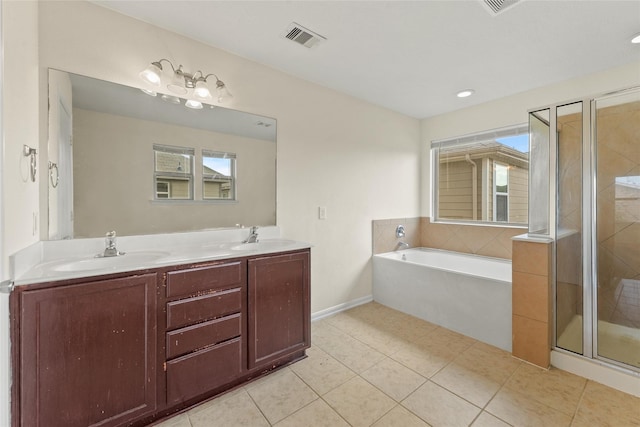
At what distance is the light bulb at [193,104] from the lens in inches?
79.8

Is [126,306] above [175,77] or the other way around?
the other way around

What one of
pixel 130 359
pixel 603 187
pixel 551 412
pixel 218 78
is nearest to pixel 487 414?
pixel 551 412

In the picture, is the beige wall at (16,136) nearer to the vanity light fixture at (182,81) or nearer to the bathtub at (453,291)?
the vanity light fixture at (182,81)

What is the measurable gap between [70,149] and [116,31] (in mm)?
832

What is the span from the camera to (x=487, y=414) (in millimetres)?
1570

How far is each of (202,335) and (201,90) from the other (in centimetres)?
176

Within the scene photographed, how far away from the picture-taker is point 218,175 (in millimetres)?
2195

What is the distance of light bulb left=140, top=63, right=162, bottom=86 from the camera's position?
1.81 meters

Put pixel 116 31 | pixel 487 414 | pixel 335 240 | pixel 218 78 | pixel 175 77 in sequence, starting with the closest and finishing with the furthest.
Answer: pixel 487 414, pixel 116 31, pixel 175 77, pixel 218 78, pixel 335 240

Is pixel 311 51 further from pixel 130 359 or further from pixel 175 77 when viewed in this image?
pixel 130 359

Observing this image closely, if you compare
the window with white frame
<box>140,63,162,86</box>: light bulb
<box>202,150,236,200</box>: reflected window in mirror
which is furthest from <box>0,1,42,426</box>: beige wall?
the window with white frame

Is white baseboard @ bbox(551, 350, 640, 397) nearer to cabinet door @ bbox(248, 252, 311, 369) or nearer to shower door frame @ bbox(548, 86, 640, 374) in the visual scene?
shower door frame @ bbox(548, 86, 640, 374)

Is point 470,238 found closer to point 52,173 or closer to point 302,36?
point 302,36

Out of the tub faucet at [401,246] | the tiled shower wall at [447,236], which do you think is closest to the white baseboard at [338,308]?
the tiled shower wall at [447,236]
